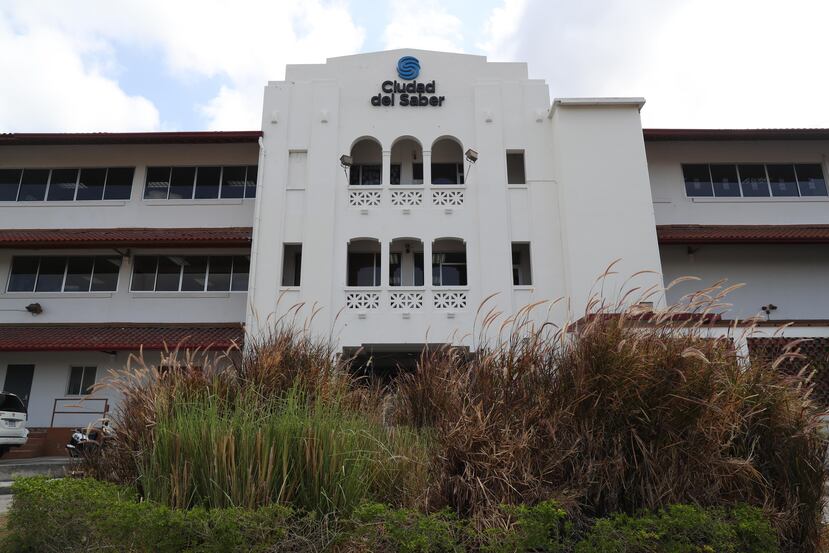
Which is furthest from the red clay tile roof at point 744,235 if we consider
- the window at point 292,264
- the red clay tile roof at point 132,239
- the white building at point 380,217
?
the red clay tile roof at point 132,239

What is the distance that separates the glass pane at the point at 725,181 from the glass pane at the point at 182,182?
696 inches

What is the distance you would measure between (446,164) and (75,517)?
1546 centimetres

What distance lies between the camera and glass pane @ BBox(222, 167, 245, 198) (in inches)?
725

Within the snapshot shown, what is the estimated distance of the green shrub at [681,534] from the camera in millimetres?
3494

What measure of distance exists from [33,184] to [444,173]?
1414cm

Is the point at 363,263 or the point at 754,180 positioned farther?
the point at 754,180

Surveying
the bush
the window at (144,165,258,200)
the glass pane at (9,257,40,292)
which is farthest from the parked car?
the bush

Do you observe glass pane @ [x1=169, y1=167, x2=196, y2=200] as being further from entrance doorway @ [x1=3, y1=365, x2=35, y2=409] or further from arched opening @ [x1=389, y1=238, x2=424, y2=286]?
arched opening @ [x1=389, y1=238, x2=424, y2=286]

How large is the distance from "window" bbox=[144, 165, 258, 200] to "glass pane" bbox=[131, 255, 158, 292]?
213cm

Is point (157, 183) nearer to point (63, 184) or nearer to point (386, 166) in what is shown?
point (63, 184)

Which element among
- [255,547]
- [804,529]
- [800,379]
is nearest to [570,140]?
[800,379]

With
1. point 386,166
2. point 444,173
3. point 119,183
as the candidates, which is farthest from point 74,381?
point 444,173

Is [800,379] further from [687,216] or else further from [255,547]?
[687,216]

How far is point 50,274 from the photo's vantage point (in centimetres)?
1805
